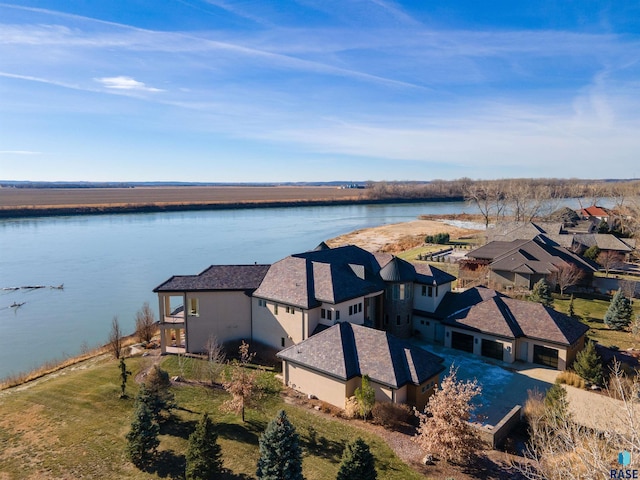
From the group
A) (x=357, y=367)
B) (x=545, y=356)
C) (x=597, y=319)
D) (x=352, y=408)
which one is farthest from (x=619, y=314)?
(x=352, y=408)

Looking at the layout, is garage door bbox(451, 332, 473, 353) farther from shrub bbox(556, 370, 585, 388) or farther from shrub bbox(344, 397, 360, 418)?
shrub bbox(344, 397, 360, 418)

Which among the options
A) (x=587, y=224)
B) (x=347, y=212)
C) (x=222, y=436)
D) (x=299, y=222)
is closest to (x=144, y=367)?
(x=222, y=436)

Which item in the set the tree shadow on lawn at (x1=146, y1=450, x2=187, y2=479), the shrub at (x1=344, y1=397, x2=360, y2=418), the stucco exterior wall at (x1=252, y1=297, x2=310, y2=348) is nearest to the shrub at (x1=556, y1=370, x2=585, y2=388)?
the shrub at (x1=344, y1=397, x2=360, y2=418)

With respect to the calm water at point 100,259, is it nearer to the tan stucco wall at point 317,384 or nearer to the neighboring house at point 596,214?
the tan stucco wall at point 317,384

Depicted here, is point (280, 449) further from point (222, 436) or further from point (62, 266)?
point (62, 266)

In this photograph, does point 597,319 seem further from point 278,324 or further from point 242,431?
point 242,431

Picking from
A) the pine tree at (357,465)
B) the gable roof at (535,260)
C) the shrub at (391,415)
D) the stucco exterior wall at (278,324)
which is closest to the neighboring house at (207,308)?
the stucco exterior wall at (278,324)
